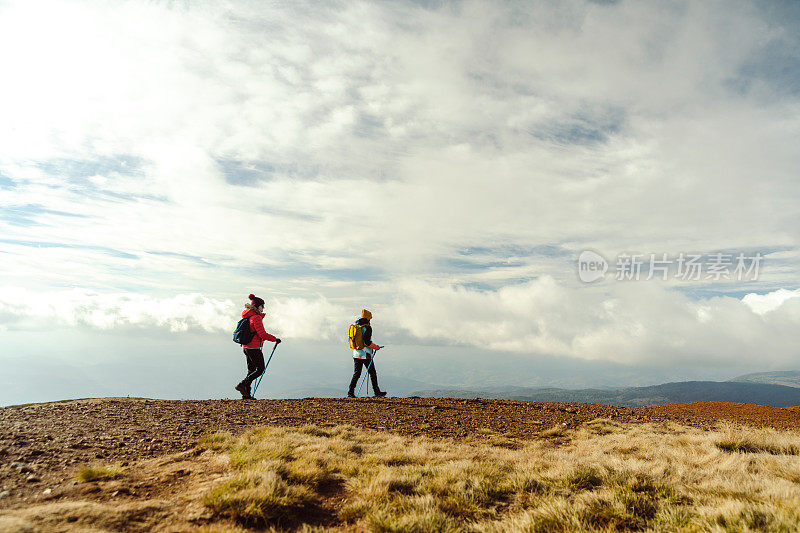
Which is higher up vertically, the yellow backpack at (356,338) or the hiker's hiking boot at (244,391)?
the yellow backpack at (356,338)

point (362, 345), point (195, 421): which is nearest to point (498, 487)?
point (195, 421)

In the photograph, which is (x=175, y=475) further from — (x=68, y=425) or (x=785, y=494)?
(x=785, y=494)

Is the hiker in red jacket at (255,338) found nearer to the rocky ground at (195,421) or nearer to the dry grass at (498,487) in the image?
the rocky ground at (195,421)

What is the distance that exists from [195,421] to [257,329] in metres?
5.20

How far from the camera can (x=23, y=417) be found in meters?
A: 9.64

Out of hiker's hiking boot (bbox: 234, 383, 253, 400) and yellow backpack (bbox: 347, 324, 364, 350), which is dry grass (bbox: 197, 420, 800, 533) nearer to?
hiker's hiking boot (bbox: 234, 383, 253, 400)

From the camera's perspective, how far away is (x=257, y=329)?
50.3ft

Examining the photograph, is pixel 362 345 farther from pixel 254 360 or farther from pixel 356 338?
pixel 254 360

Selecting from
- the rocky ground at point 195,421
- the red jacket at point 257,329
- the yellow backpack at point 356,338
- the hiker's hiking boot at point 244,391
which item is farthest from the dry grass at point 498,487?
the yellow backpack at point 356,338

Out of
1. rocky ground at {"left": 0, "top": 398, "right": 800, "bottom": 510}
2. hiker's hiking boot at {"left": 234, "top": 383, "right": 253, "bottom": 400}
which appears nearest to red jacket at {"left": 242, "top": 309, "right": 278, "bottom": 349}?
hiker's hiking boot at {"left": 234, "top": 383, "right": 253, "bottom": 400}

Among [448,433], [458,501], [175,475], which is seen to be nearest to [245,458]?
[175,475]

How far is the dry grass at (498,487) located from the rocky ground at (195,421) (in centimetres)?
→ 182

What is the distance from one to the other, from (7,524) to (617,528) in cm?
686

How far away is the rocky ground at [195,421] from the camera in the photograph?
6408 millimetres
